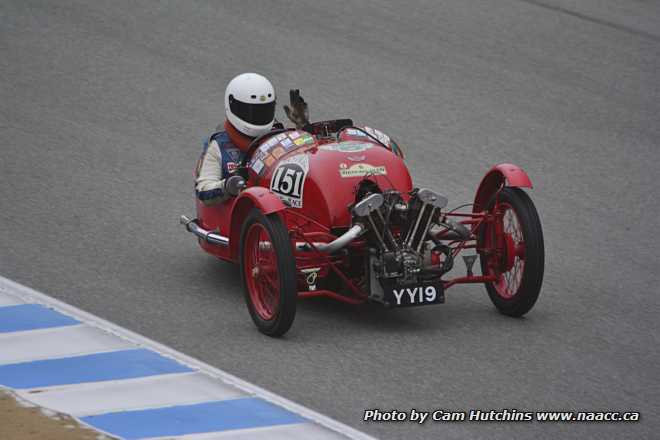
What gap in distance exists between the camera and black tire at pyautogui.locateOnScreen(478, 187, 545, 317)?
7.92 m

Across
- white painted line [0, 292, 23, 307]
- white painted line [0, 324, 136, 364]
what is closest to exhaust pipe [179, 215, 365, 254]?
white painted line [0, 324, 136, 364]

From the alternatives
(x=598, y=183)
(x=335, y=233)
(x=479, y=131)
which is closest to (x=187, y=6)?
(x=479, y=131)

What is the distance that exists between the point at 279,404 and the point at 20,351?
5.75 ft

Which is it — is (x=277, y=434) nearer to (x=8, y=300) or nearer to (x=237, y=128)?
(x=8, y=300)

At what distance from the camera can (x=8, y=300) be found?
8.15 metres

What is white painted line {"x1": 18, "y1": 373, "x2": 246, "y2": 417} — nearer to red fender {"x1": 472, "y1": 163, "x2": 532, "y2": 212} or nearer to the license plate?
the license plate

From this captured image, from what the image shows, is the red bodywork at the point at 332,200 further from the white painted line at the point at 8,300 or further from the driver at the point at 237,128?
the white painted line at the point at 8,300

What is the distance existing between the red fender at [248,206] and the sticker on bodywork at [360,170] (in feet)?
1.90

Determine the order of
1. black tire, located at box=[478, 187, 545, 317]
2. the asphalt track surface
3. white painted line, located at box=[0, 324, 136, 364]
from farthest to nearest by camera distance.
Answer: black tire, located at box=[478, 187, 545, 317]
the asphalt track surface
white painted line, located at box=[0, 324, 136, 364]

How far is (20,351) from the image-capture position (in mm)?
7293

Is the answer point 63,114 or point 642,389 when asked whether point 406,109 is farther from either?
point 642,389

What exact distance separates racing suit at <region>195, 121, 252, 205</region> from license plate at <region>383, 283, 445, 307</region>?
1813mm

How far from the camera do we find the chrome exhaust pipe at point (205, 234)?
8.70 meters

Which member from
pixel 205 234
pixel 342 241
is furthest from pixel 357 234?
pixel 205 234
